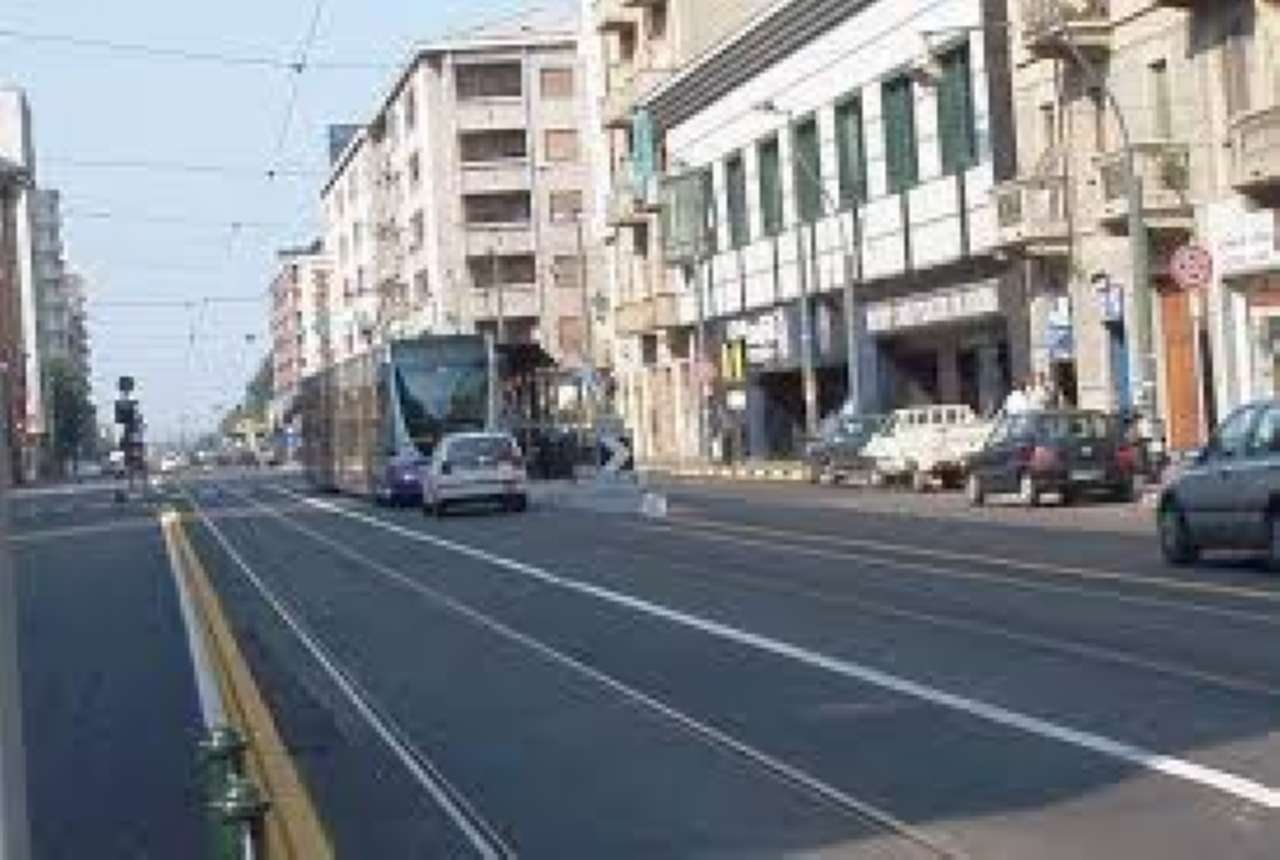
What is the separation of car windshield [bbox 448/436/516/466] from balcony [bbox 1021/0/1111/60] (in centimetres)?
1236

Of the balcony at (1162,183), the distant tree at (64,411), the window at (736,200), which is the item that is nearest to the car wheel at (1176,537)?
the balcony at (1162,183)

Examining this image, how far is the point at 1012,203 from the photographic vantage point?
52.8m

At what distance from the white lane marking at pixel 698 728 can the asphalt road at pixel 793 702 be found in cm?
3

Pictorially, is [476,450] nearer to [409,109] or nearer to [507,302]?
[507,302]

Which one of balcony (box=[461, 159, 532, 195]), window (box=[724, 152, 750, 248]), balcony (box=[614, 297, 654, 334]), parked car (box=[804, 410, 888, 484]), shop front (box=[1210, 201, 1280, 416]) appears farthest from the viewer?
balcony (box=[461, 159, 532, 195])

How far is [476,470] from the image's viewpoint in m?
49.6

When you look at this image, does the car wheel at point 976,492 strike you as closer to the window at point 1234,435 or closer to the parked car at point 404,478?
the parked car at point 404,478

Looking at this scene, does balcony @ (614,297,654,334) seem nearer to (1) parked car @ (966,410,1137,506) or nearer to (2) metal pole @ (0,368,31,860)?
(1) parked car @ (966,410,1137,506)

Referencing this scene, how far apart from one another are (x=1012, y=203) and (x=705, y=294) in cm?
3108

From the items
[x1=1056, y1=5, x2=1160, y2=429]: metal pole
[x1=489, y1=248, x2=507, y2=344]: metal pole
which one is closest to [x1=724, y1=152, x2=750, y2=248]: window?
[x1=1056, y1=5, x2=1160, y2=429]: metal pole

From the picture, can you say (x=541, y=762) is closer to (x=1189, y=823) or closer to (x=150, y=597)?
(x=1189, y=823)

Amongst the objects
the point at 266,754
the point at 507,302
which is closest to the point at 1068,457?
the point at 266,754

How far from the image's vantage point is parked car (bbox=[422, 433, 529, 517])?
4944 cm

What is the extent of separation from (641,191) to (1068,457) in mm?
49336
